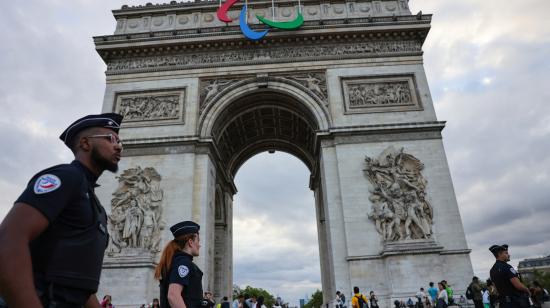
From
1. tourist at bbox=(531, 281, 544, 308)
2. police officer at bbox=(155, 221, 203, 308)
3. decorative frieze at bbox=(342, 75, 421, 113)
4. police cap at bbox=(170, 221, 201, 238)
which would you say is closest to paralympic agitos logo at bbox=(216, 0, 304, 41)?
decorative frieze at bbox=(342, 75, 421, 113)

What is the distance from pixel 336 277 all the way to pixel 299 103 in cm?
872

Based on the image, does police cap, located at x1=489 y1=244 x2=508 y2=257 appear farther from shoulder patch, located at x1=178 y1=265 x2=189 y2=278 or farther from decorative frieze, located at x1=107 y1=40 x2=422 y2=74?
decorative frieze, located at x1=107 y1=40 x2=422 y2=74

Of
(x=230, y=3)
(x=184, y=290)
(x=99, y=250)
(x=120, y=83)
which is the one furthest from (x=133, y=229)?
(x=99, y=250)

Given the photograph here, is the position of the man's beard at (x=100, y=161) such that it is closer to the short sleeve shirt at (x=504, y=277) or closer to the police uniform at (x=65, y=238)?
the police uniform at (x=65, y=238)

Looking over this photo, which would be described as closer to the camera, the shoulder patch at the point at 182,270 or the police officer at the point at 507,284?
the shoulder patch at the point at 182,270

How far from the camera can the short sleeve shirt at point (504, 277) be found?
5.01 metres

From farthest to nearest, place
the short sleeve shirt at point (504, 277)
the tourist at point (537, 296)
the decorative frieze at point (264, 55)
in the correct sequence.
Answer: the decorative frieze at point (264, 55) → the tourist at point (537, 296) → the short sleeve shirt at point (504, 277)

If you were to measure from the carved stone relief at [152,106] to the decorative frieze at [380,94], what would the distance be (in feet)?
28.2

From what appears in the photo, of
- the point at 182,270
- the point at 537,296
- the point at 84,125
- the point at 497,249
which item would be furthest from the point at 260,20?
the point at 84,125

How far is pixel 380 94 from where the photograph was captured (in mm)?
18516

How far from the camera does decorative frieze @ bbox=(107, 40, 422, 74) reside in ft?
63.4

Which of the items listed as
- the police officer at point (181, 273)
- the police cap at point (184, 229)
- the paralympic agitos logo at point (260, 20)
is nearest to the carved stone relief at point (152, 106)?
the paralympic agitos logo at point (260, 20)

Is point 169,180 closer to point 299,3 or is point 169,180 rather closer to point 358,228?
point 358,228

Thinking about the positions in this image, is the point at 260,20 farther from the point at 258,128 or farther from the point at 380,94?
the point at 380,94
